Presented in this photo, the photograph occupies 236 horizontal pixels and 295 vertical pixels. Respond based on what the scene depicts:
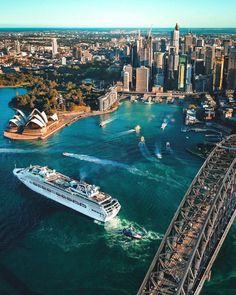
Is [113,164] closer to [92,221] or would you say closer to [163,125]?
[92,221]

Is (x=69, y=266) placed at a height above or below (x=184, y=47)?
below

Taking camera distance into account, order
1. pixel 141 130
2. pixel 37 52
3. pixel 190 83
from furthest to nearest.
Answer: pixel 37 52 → pixel 190 83 → pixel 141 130

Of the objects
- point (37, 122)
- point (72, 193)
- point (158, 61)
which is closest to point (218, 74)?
point (158, 61)

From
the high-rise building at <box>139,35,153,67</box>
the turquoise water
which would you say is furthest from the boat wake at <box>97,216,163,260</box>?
the high-rise building at <box>139,35,153,67</box>

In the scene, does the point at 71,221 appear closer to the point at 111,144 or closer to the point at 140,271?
the point at 140,271

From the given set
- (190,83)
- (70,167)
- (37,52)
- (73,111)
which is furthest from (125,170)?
(37,52)

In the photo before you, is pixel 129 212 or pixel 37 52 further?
pixel 37 52
